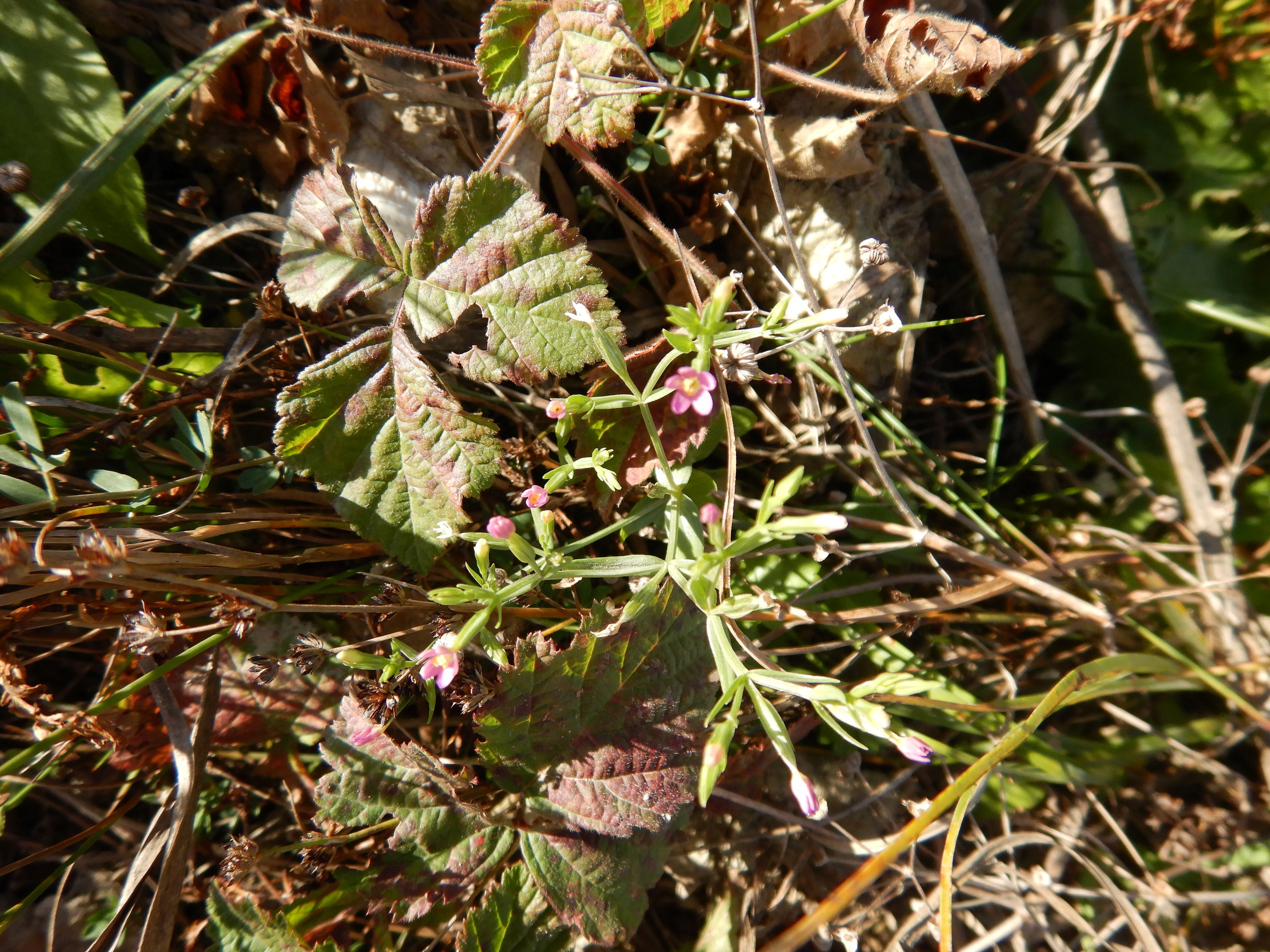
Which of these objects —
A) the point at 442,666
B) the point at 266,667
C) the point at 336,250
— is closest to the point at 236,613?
the point at 266,667

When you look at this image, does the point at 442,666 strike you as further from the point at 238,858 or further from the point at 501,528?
the point at 238,858

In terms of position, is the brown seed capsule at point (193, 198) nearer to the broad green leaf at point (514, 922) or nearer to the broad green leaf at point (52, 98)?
the broad green leaf at point (52, 98)

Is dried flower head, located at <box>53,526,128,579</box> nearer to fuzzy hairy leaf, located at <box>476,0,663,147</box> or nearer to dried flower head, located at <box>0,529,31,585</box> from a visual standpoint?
dried flower head, located at <box>0,529,31,585</box>

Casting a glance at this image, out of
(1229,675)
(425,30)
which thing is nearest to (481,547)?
(425,30)

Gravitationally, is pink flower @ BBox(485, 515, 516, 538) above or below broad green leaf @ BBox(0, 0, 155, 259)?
below

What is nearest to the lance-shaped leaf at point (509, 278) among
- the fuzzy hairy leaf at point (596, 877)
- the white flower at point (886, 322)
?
the white flower at point (886, 322)

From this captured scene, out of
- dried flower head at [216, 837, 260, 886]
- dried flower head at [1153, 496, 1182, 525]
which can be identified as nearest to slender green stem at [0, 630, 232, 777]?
dried flower head at [216, 837, 260, 886]

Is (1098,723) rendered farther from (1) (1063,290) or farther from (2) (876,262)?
(2) (876,262)
